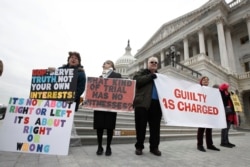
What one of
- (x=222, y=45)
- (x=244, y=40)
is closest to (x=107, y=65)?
(x=222, y=45)

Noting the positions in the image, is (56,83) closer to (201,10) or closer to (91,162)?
(91,162)

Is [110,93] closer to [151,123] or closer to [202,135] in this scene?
[151,123]

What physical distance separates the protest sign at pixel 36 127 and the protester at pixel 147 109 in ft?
4.58

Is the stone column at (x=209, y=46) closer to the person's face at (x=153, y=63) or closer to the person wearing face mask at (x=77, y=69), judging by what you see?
the person's face at (x=153, y=63)

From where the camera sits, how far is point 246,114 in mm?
21953

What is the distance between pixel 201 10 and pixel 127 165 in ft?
95.0

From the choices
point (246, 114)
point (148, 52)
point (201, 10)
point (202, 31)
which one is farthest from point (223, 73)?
point (148, 52)

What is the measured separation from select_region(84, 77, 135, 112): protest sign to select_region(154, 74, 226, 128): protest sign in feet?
2.18

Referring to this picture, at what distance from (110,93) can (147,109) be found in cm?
88

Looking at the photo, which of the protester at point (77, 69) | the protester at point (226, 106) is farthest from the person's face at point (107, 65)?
the protester at point (226, 106)

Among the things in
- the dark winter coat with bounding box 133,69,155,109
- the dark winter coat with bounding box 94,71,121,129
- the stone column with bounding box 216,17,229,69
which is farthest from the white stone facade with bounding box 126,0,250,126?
the dark winter coat with bounding box 94,71,121,129

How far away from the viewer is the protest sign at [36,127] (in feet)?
9.41

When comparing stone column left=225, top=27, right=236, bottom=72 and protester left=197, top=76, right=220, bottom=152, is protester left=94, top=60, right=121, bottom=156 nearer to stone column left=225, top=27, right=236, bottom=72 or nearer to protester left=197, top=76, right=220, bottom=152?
protester left=197, top=76, right=220, bottom=152

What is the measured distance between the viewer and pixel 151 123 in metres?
3.90
